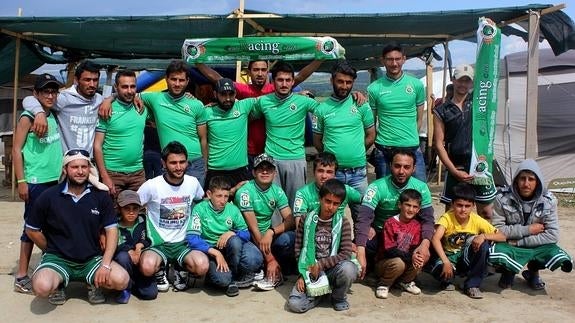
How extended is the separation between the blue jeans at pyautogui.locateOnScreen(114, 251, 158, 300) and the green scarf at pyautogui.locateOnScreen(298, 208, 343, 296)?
110 centimetres

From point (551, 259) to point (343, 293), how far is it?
65.8 inches

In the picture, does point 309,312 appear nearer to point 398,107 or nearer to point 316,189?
point 316,189

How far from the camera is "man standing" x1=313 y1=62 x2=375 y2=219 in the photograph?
489 centimetres

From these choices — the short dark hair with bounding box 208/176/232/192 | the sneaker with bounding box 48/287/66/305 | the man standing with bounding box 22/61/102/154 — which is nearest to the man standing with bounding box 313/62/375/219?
the short dark hair with bounding box 208/176/232/192

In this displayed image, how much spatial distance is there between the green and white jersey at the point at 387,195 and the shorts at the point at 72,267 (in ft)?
6.76

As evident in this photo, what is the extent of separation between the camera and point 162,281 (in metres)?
4.55

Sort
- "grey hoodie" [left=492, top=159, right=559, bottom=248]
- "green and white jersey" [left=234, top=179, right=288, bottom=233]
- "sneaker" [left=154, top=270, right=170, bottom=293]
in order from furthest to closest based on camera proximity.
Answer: "green and white jersey" [left=234, top=179, right=288, bottom=233]
"grey hoodie" [left=492, top=159, right=559, bottom=248]
"sneaker" [left=154, top=270, right=170, bottom=293]

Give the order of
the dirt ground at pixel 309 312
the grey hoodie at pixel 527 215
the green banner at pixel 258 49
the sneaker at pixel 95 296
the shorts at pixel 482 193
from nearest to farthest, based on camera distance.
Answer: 1. the dirt ground at pixel 309 312
2. the sneaker at pixel 95 296
3. the grey hoodie at pixel 527 215
4. the shorts at pixel 482 193
5. the green banner at pixel 258 49

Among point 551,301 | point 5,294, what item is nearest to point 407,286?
point 551,301

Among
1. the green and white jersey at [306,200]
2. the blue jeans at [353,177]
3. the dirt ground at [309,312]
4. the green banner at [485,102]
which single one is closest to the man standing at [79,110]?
the dirt ground at [309,312]

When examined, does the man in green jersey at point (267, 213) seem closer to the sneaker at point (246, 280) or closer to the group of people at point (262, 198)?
the group of people at point (262, 198)

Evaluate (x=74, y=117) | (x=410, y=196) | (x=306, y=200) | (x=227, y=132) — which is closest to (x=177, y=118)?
(x=227, y=132)

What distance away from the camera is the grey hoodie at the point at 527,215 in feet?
15.2

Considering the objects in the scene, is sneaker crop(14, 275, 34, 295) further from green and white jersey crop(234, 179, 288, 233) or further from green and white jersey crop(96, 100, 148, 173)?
green and white jersey crop(234, 179, 288, 233)
